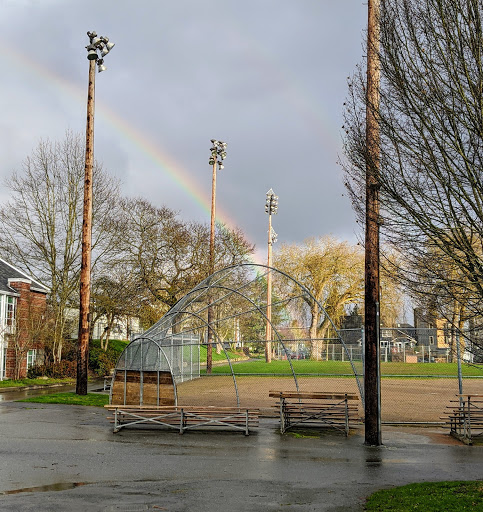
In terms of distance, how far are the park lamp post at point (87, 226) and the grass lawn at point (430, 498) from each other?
16859mm

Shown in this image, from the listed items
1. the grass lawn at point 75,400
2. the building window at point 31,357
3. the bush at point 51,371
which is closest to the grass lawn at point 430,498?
the grass lawn at point 75,400

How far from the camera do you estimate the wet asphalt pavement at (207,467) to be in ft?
27.6

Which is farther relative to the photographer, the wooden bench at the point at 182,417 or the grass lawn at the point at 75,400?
the grass lawn at the point at 75,400

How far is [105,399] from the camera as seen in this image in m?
22.5

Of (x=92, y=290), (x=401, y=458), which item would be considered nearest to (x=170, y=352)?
(x=401, y=458)

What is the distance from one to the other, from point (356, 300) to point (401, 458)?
50977mm

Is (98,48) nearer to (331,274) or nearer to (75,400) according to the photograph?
(75,400)

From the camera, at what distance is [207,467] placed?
10.8 m

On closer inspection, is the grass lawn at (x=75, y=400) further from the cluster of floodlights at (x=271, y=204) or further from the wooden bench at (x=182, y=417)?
the cluster of floodlights at (x=271, y=204)

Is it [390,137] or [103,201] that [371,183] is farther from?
[103,201]

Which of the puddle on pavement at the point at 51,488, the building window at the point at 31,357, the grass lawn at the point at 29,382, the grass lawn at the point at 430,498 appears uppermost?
the building window at the point at 31,357

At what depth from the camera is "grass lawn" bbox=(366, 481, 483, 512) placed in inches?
303

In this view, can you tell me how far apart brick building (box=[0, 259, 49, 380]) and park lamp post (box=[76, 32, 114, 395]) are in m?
9.70

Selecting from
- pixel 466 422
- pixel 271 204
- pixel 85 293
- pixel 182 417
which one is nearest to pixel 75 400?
pixel 85 293
